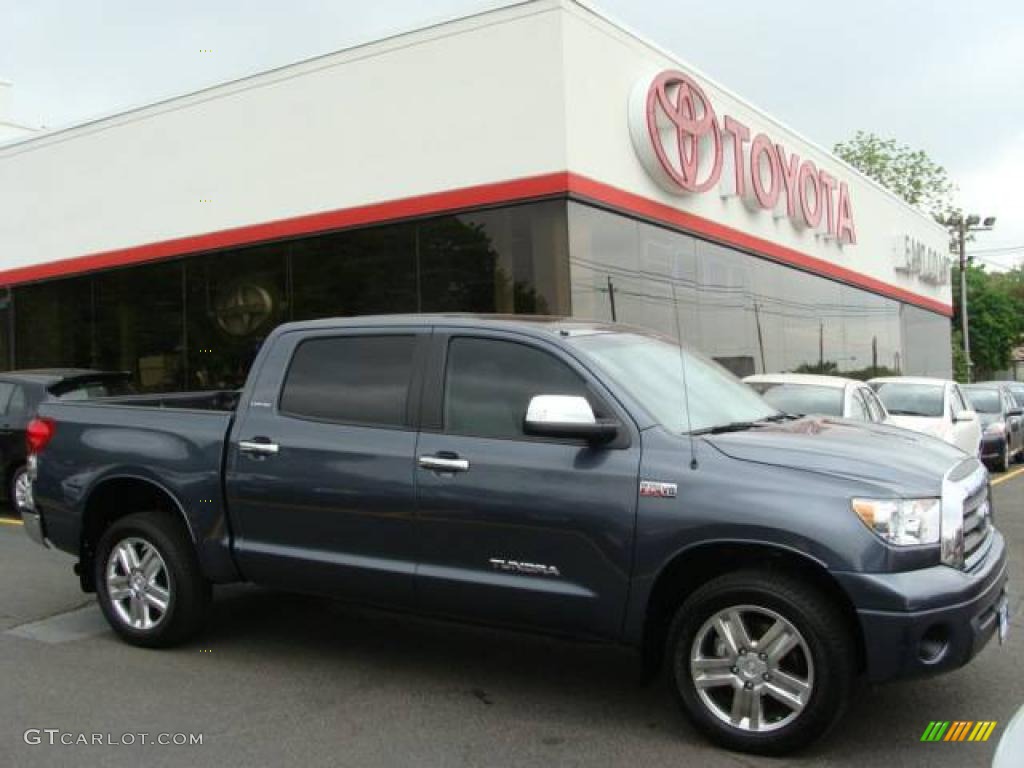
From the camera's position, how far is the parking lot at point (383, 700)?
406 cm

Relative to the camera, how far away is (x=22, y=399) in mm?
10500

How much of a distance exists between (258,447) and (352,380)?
2.01ft

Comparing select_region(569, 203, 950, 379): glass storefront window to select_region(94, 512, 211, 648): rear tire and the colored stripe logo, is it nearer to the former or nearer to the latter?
select_region(94, 512, 211, 648): rear tire

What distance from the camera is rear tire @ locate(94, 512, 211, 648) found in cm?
545

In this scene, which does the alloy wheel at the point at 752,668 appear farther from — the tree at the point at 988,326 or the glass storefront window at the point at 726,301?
the tree at the point at 988,326

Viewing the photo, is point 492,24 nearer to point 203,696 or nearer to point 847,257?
point 203,696

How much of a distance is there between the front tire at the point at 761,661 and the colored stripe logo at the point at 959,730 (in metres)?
0.63

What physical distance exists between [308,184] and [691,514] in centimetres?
1035

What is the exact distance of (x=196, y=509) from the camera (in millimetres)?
5359

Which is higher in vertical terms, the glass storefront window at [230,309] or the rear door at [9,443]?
the glass storefront window at [230,309]

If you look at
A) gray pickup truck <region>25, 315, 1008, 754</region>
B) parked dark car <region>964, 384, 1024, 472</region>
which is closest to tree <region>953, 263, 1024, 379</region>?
parked dark car <region>964, 384, 1024, 472</region>

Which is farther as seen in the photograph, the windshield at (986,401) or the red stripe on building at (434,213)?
the windshield at (986,401)

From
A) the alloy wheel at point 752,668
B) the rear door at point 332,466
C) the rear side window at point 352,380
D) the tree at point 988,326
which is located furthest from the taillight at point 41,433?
the tree at point 988,326

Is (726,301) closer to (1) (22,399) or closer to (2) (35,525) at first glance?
(1) (22,399)
